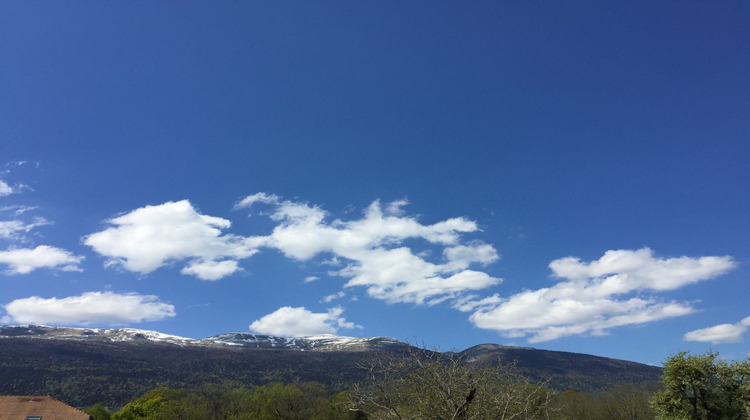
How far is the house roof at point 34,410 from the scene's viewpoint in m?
44.0

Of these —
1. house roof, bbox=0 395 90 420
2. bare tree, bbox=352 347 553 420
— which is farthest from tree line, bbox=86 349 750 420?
house roof, bbox=0 395 90 420

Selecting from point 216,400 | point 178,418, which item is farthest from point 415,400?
point 216,400

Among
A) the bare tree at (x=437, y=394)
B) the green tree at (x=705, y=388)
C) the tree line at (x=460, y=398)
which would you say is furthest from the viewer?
the green tree at (x=705, y=388)

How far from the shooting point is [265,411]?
54094mm

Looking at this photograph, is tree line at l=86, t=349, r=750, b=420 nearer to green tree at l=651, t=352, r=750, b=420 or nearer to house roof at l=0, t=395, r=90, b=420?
green tree at l=651, t=352, r=750, b=420

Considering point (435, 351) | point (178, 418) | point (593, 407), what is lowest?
point (178, 418)

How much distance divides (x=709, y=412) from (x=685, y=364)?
307 cm

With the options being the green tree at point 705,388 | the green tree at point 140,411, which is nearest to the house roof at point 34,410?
the green tree at point 140,411

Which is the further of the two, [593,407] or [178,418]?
[593,407]

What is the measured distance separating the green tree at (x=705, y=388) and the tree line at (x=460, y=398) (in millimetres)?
51

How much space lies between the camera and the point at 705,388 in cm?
2766

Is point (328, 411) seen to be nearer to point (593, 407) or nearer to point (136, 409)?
point (136, 409)

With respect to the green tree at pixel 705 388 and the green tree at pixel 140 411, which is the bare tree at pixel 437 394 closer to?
the green tree at pixel 705 388

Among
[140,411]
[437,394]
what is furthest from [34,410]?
[437,394]
